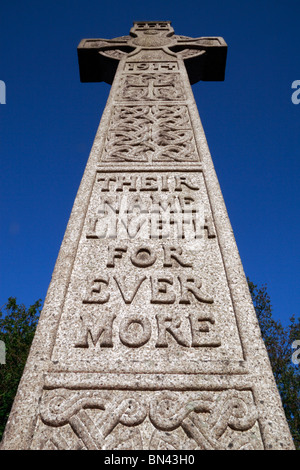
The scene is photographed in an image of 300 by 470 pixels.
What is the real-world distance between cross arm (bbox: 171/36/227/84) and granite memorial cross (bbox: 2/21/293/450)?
72.7 inches

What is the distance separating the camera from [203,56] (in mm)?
3855

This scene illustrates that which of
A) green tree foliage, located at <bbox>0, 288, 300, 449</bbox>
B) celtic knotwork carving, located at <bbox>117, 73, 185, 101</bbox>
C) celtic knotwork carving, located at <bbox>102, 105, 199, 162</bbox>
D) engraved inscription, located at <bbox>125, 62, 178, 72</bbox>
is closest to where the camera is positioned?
celtic knotwork carving, located at <bbox>102, 105, 199, 162</bbox>

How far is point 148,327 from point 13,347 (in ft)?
29.7

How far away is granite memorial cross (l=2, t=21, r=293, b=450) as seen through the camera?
116 cm

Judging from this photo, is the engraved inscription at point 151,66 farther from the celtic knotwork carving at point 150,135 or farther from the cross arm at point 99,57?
the celtic knotwork carving at point 150,135

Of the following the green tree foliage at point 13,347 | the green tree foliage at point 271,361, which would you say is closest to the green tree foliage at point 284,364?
the green tree foliage at point 271,361

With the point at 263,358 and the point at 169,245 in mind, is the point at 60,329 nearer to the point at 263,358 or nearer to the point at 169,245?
the point at 169,245

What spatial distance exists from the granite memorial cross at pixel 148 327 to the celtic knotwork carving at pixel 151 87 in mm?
741

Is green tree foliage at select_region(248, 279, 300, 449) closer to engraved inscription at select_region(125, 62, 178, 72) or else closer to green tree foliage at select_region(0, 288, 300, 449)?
green tree foliage at select_region(0, 288, 300, 449)

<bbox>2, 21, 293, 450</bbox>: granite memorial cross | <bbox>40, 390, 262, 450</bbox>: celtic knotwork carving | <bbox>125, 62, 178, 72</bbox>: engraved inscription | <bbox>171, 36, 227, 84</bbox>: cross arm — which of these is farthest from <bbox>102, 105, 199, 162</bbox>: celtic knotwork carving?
<bbox>40, 390, 262, 450</bbox>: celtic knotwork carving

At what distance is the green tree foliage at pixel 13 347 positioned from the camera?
27.5ft
